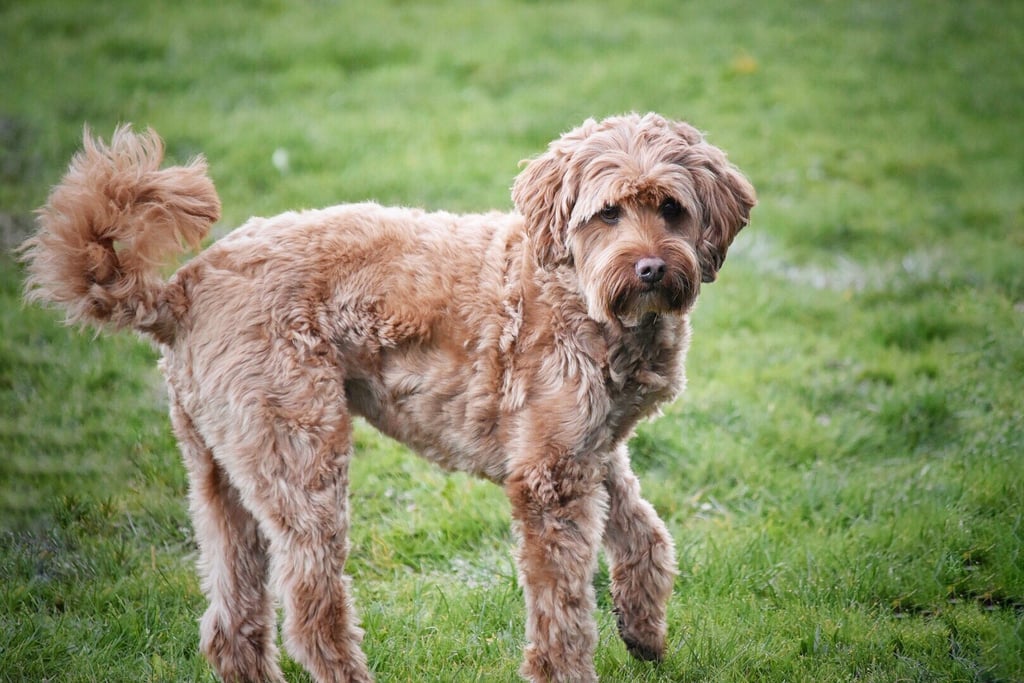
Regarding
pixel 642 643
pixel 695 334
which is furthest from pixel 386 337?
pixel 695 334

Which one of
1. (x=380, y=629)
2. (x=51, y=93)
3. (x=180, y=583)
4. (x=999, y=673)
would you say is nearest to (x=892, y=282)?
(x=999, y=673)

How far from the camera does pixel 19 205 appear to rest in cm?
960

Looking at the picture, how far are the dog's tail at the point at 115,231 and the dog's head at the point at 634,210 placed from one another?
145 cm

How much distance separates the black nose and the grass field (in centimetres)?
180

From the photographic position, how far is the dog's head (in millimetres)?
4434

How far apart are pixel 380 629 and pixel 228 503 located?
3.27 ft

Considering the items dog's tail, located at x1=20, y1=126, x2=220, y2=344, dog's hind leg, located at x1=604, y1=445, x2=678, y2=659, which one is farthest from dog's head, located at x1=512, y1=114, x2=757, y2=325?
dog's tail, located at x1=20, y1=126, x2=220, y2=344

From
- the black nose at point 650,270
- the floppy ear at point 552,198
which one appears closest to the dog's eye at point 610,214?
the floppy ear at point 552,198

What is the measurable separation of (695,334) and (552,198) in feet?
12.9

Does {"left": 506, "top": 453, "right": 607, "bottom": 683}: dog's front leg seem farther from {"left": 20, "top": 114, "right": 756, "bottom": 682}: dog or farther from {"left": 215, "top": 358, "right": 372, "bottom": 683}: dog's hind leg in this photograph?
{"left": 215, "top": 358, "right": 372, "bottom": 683}: dog's hind leg

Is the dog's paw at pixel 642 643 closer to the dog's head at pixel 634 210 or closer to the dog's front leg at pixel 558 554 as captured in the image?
the dog's front leg at pixel 558 554

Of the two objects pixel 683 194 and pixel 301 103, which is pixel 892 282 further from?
pixel 301 103

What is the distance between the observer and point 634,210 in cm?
452

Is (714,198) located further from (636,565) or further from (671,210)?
(636,565)
